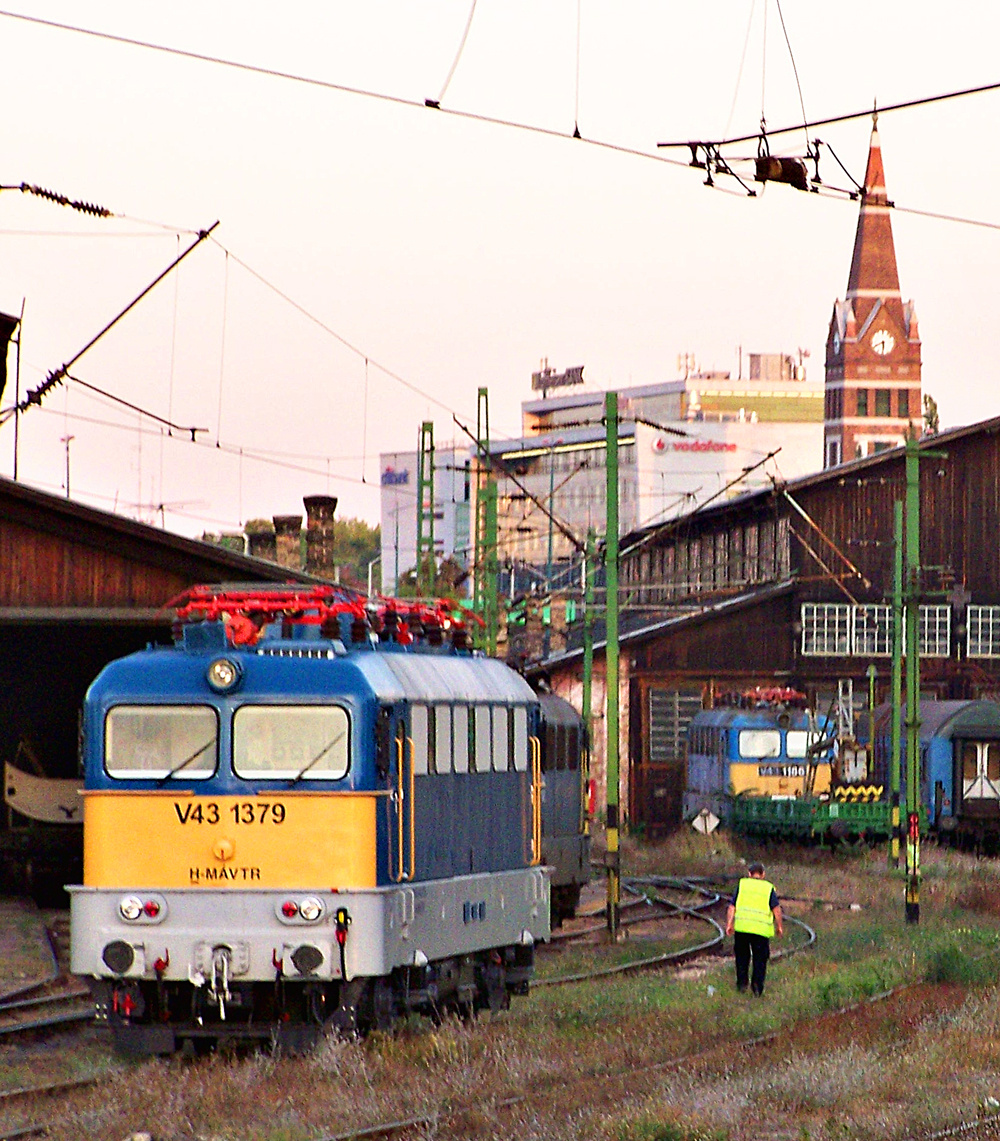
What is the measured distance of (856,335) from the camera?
148375 millimetres

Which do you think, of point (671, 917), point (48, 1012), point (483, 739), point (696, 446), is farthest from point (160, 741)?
point (696, 446)

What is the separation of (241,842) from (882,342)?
138038 mm

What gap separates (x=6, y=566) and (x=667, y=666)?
1200 inches

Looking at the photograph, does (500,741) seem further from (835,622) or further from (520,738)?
(835,622)

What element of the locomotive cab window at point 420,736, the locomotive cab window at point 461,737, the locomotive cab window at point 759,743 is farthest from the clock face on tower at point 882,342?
the locomotive cab window at point 420,736

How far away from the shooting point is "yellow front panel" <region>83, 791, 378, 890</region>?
603 inches

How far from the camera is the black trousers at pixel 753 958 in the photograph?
2078 cm

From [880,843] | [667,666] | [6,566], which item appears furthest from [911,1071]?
[667,666]

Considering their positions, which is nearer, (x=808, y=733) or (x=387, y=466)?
(x=808, y=733)

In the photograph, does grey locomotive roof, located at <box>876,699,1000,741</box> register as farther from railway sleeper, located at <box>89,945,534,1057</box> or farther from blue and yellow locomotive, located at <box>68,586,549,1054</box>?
railway sleeper, located at <box>89,945,534,1057</box>

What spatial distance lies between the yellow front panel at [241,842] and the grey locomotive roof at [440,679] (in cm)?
99

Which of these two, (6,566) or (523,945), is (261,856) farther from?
(6,566)

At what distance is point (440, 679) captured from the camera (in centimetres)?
1727

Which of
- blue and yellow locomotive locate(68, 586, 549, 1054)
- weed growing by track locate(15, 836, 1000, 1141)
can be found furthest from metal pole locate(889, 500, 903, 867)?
blue and yellow locomotive locate(68, 586, 549, 1054)
